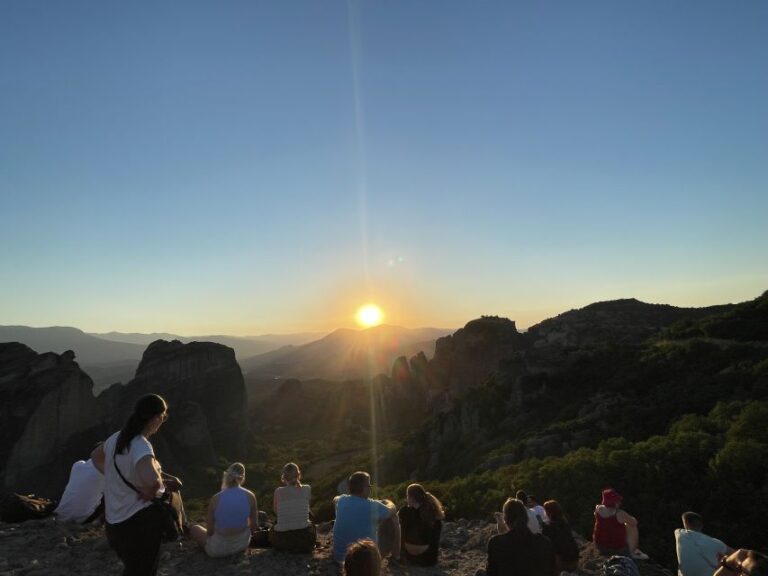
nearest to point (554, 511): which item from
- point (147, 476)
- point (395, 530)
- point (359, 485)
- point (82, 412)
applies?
point (395, 530)

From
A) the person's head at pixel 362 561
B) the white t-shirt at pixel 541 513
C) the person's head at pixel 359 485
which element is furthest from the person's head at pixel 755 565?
the person's head at pixel 359 485

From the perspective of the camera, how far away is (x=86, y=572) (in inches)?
A: 330

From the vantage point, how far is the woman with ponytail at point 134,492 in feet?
17.6

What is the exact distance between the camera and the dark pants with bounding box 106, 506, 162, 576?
542 cm

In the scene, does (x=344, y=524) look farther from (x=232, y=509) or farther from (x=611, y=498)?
(x=611, y=498)

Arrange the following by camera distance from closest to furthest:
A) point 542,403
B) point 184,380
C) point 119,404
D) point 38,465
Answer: point 542,403, point 38,465, point 119,404, point 184,380

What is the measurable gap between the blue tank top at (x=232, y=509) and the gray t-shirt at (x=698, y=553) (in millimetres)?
8064

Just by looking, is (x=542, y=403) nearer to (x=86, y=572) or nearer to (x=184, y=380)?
(x=86, y=572)

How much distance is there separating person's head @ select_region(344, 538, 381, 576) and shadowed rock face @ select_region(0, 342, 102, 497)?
48.9m

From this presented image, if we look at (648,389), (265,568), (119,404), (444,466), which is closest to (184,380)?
(119,404)

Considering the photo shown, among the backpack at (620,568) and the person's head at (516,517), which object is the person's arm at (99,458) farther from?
the backpack at (620,568)

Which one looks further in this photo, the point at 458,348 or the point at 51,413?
the point at 458,348

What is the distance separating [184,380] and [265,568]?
6196 cm

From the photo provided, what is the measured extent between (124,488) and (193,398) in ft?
213
